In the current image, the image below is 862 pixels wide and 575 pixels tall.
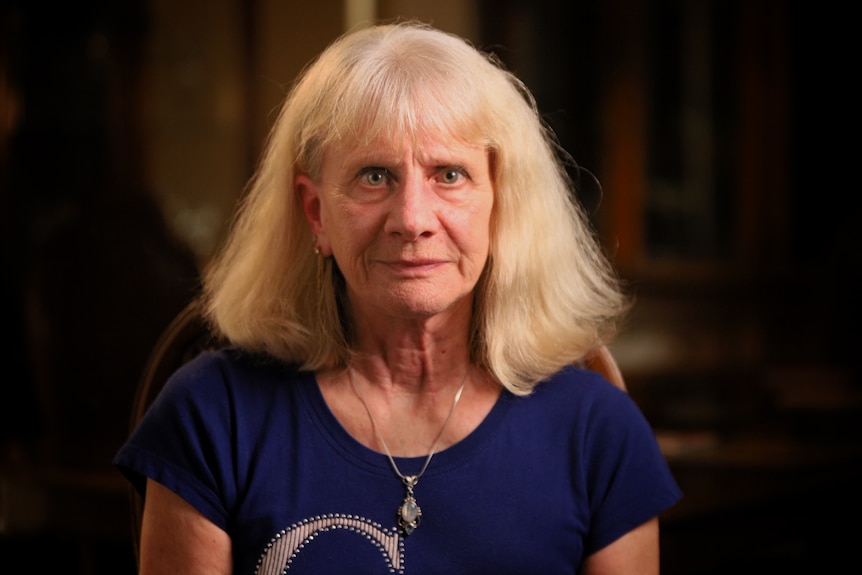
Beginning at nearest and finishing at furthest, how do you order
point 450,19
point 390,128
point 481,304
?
1. point 390,128
2. point 481,304
3. point 450,19

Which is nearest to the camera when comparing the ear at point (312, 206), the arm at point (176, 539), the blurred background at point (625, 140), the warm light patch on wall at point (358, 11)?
the arm at point (176, 539)

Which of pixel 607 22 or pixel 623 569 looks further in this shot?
pixel 607 22

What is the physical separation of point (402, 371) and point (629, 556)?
1.29 feet

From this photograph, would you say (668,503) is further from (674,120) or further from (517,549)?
(674,120)

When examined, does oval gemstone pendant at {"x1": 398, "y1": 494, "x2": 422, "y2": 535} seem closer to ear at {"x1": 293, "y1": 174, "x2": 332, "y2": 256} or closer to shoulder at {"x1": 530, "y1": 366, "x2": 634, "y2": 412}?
shoulder at {"x1": 530, "y1": 366, "x2": 634, "y2": 412}

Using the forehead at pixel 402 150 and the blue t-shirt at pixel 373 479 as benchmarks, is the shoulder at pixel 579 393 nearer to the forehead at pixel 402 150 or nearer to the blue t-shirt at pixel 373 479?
the blue t-shirt at pixel 373 479

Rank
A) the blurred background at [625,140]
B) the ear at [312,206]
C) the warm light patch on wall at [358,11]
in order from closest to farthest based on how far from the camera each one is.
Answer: the ear at [312,206] < the warm light patch on wall at [358,11] < the blurred background at [625,140]

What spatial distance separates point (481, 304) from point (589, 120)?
14.0ft

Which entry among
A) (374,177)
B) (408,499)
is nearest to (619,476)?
(408,499)

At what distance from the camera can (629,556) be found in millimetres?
1437

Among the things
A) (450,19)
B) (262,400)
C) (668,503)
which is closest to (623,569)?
(668,503)

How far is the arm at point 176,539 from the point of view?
1.34 meters

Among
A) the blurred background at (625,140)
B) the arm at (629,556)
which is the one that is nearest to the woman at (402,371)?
the arm at (629,556)

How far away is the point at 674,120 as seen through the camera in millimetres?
5711
